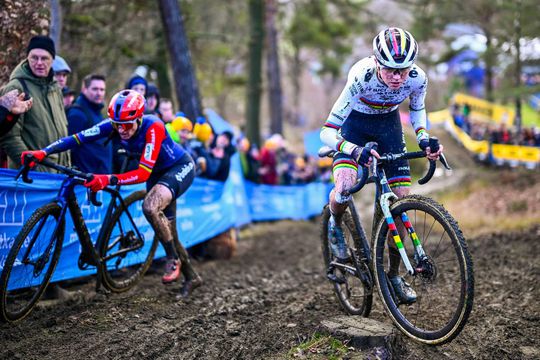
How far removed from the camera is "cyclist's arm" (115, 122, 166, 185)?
571cm

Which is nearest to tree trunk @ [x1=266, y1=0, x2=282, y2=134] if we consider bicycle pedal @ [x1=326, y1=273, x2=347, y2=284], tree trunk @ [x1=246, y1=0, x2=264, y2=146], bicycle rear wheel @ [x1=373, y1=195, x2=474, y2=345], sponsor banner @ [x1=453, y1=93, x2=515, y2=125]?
tree trunk @ [x1=246, y1=0, x2=264, y2=146]

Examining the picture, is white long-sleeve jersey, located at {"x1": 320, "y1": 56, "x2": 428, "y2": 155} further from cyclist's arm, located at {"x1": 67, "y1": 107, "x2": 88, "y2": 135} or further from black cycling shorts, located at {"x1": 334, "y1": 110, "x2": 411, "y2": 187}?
cyclist's arm, located at {"x1": 67, "y1": 107, "x2": 88, "y2": 135}

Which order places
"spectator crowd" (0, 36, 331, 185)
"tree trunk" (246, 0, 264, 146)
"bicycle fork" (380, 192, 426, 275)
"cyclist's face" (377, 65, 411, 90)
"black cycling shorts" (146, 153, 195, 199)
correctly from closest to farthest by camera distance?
"bicycle fork" (380, 192, 426, 275), "cyclist's face" (377, 65, 411, 90), "spectator crowd" (0, 36, 331, 185), "black cycling shorts" (146, 153, 195, 199), "tree trunk" (246, 0, 264, 146)

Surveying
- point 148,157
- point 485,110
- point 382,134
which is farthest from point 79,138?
point 485,110

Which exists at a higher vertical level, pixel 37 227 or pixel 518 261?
pixel 37 227

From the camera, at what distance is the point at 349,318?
494 cm

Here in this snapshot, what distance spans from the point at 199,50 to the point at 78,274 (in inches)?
493

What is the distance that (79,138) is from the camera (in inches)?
229

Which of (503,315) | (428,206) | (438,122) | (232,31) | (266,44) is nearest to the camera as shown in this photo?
(428,206)

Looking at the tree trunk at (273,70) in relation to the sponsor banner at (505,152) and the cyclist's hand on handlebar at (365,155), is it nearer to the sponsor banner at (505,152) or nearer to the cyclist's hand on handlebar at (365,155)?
the sponsor banner at (505,152)

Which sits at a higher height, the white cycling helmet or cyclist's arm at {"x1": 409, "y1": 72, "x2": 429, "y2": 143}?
the white cycling helmet

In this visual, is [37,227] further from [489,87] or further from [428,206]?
[489,87]

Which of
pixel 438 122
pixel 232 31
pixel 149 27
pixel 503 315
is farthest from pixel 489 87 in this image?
pixel 503 315

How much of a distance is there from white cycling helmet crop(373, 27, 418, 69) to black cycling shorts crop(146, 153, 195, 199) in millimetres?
2715
